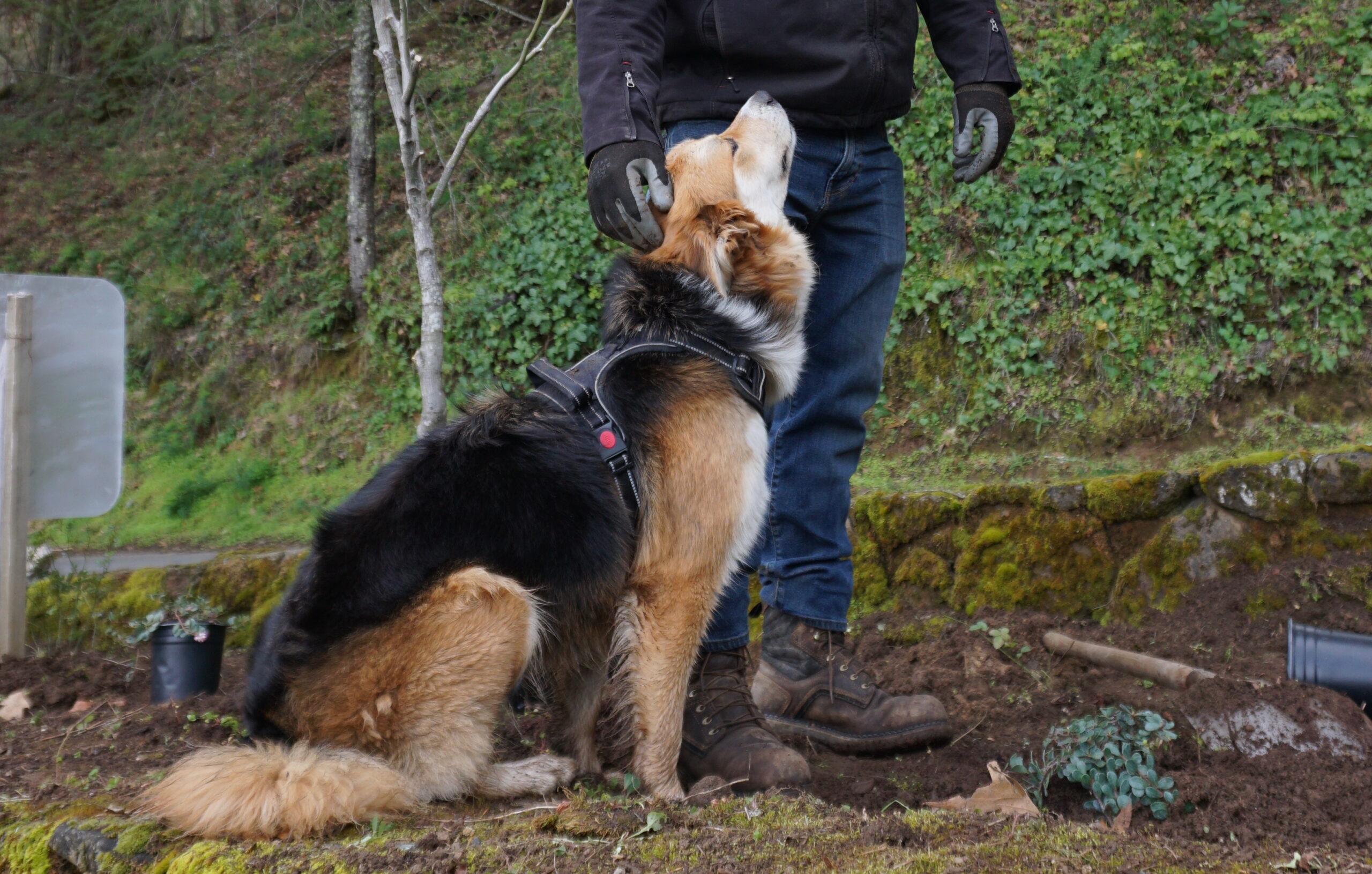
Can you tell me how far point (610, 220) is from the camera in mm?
2625

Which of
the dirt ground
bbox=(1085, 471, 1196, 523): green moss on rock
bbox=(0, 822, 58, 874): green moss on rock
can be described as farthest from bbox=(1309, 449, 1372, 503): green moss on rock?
bbox=(0, 822, 58, 874): green moss on rock

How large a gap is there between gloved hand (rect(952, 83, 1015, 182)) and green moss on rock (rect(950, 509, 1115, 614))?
1661mm

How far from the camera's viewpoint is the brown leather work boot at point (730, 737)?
2.59m

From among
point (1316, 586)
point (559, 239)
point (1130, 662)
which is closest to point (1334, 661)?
point (1130, 662)

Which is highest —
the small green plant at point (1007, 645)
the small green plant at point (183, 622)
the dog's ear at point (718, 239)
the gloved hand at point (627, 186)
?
the gloved hand at point (627, 186)

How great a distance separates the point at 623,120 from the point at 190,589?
338 centimetres

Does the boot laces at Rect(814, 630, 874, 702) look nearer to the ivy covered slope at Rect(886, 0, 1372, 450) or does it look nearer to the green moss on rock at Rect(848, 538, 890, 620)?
the green moss on rock at Rect(848, 538, 890, 620)

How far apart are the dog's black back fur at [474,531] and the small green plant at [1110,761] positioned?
1.27 m

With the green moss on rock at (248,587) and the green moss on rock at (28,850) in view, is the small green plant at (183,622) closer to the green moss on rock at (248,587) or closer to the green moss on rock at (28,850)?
the green moss on rock at (248,587)

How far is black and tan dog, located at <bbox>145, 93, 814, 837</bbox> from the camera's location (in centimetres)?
232

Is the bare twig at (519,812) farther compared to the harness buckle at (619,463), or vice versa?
the harness buckle at (619,463)

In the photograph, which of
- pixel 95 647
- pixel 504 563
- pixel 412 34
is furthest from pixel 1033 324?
pixel 412 34

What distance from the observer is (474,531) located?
2.39 metres

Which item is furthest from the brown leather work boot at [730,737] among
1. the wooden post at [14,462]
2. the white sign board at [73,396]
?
the wooden post at [14,462]
